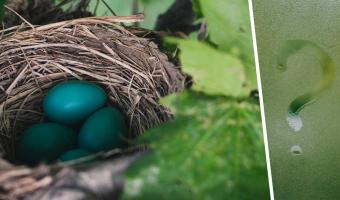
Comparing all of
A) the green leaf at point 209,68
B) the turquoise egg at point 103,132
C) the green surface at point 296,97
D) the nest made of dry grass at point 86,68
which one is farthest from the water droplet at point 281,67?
the turquoise egg at point 103,132

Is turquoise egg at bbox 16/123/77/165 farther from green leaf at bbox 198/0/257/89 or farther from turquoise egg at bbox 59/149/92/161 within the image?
green leaf at bbox 198/0/257/89

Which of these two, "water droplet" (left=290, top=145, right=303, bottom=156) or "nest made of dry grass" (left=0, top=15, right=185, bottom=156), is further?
"water droplet" (left=290, top=145, right=303, bottom=156)

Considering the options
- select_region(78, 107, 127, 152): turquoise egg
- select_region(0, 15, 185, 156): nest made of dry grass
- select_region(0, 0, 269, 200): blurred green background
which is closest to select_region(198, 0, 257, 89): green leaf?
select_region(0, 0, 269, 200): blurred green background

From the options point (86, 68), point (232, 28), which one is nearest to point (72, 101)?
point (86, 68)

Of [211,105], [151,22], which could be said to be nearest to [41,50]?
[151,22]

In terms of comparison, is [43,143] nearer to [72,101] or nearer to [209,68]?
[72,101]

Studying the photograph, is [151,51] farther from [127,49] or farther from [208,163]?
[208,163]

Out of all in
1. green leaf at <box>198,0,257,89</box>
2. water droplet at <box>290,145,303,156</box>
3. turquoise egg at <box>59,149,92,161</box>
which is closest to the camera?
turquoise egg at <box>59,149,92,161</box>

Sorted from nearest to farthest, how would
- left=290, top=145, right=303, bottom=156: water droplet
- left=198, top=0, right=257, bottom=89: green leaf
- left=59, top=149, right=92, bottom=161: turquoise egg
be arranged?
1. left=59, top=149, right=92, bottom=161: turquoise egg
2. left=198, top=0, right=257, bottom=89: green leaf
3. left=290, top=145, right=303, bottom=156: water droplet
